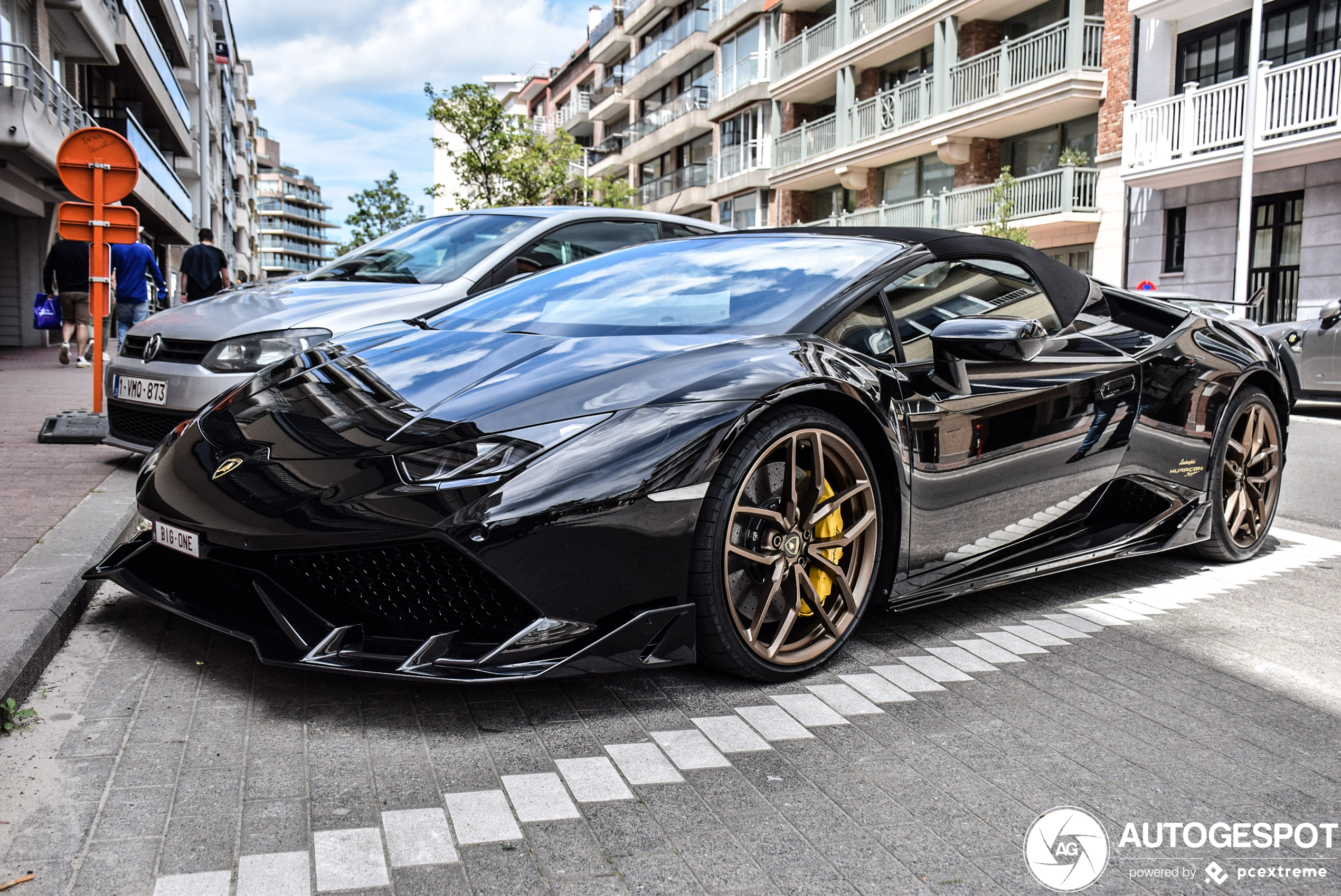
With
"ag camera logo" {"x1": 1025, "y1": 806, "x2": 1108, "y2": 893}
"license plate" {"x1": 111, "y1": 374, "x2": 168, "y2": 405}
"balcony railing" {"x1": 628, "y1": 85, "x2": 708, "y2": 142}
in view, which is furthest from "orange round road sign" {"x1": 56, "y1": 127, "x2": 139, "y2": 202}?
"balcony railing" {"x1": 628, "y1": 85, "x2": 708, "y2": 142}

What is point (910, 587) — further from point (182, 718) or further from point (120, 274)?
point (120, 274)

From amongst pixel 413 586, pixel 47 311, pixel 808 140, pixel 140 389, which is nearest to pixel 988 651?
pixel 413 586

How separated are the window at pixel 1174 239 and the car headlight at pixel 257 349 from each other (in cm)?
1940

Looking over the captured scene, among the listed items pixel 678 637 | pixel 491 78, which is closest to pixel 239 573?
pixel 678 637

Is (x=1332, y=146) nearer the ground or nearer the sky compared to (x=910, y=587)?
nearer the sky

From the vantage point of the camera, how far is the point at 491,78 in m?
97.6

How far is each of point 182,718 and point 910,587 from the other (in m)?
1.91

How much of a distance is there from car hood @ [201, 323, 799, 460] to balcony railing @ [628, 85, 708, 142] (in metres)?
41.0

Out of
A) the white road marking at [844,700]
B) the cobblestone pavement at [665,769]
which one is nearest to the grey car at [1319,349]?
the cobblestone pavement at [665,769]

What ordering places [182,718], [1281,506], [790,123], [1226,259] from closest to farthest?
[182,718] → [1281,506] → [1226,259] → [790,123]

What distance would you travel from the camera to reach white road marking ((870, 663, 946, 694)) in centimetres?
295

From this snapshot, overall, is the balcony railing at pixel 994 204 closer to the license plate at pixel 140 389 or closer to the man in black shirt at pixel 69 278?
the man in black shirt at pixel 69 278

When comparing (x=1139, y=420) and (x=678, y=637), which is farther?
(x=1139, y=420)

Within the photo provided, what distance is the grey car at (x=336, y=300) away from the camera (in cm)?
552
